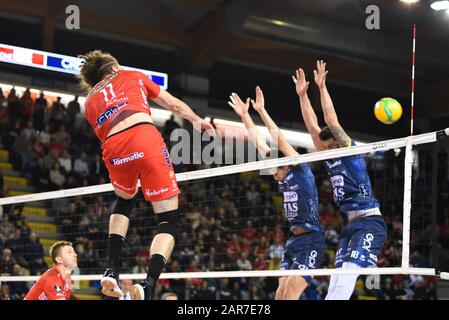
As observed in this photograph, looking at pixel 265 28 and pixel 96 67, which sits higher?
pixel 265 28

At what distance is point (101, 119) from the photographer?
6.45 metres

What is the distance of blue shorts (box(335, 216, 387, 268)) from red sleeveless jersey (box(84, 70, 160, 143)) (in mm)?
2688

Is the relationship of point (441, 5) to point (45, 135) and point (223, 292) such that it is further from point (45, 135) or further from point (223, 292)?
point (45, 135)

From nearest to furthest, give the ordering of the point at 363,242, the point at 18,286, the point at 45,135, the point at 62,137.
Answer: the point at 363,242 → the point at 18,286 → the point at 45,135 → the point at 62,137

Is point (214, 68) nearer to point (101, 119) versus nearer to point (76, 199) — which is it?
point (76, 199)

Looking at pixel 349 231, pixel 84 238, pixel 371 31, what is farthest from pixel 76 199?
pixel 349 231

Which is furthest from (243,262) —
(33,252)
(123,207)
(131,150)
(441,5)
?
(131,150)

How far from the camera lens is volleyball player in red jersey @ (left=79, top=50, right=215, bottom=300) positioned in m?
6.15

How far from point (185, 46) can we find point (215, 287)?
26.8 ft

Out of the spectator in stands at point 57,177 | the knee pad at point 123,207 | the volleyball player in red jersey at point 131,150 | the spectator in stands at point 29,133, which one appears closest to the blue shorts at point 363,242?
the volleyball player in red jersey at point 131,150

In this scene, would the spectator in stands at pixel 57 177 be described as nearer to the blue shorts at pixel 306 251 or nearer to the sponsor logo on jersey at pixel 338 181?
the blue shorts at pixel 306 251

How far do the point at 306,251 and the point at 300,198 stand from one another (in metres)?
0.59

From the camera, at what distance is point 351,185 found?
8008 millimetres

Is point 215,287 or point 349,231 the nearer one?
point 349,231
